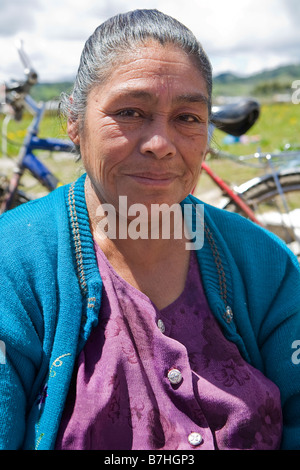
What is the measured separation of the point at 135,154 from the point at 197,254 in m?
0.47

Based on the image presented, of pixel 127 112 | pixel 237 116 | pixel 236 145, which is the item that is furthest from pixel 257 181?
pixel 236 145

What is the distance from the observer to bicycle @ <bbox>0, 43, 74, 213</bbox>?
3775mm

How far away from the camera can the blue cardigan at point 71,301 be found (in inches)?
51.4

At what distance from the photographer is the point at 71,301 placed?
1.38 m

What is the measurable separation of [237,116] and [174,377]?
84.6 inches

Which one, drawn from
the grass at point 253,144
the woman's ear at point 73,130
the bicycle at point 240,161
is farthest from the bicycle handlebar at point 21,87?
the woman's ear at point 73,130

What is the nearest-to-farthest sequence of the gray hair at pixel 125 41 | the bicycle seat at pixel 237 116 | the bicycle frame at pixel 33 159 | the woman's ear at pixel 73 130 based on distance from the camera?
1. the gray hair at pixel 125 41
2. the woman's ear at pixel 73 130
3. the bicycle seat at pixel 237 116
4. the bicycle frame at pixel 33 159

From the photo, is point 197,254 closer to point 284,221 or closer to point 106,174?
point 106,174

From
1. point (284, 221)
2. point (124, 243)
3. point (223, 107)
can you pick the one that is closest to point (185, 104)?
point (124, 243)

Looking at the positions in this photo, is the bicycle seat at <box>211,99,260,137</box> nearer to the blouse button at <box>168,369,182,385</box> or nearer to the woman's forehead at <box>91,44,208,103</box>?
the woman's forehead at <box>91,44,208,103</box>

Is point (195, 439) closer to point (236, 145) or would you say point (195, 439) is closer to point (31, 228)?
point (31, 228)

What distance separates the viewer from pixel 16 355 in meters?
1.31

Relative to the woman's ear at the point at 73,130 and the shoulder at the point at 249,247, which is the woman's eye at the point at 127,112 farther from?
the shoulder at the point at 249,247
